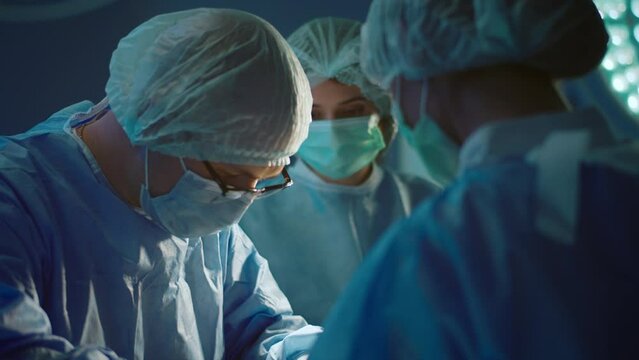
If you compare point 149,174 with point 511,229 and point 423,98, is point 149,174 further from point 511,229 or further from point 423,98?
point 511,229

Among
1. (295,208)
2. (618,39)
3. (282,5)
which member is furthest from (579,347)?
(282,5)

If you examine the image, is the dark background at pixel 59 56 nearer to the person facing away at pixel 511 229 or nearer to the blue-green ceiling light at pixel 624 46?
the blue-green ceiling light at pixel 624 46

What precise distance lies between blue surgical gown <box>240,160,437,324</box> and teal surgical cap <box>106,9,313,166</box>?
69cm

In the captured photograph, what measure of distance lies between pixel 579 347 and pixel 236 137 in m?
0.85

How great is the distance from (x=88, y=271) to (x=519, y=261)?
0.99m

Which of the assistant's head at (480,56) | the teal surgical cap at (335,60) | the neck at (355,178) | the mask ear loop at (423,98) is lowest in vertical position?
the neck at (355,178)

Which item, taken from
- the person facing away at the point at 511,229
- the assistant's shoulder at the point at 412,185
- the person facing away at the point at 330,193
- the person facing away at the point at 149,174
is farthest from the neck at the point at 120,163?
the assistant's shoulder at the point at 412,185

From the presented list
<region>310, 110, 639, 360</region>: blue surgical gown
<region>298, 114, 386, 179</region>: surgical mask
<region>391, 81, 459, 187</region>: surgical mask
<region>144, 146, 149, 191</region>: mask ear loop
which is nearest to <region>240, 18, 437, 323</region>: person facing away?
<region>298, 114, 386, 179</region>: surgical mask

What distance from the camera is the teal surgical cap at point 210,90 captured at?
56.8 inches

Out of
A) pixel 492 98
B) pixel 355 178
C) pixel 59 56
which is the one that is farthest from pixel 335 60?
pixel 492 98

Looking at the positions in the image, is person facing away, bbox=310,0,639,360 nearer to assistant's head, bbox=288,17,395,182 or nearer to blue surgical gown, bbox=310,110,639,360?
blue surgical gown, bbox=310,110,639,360

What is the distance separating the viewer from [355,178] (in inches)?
89.7

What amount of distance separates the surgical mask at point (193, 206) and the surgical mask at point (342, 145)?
1.76 feet

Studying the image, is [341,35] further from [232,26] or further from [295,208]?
[232,26]
